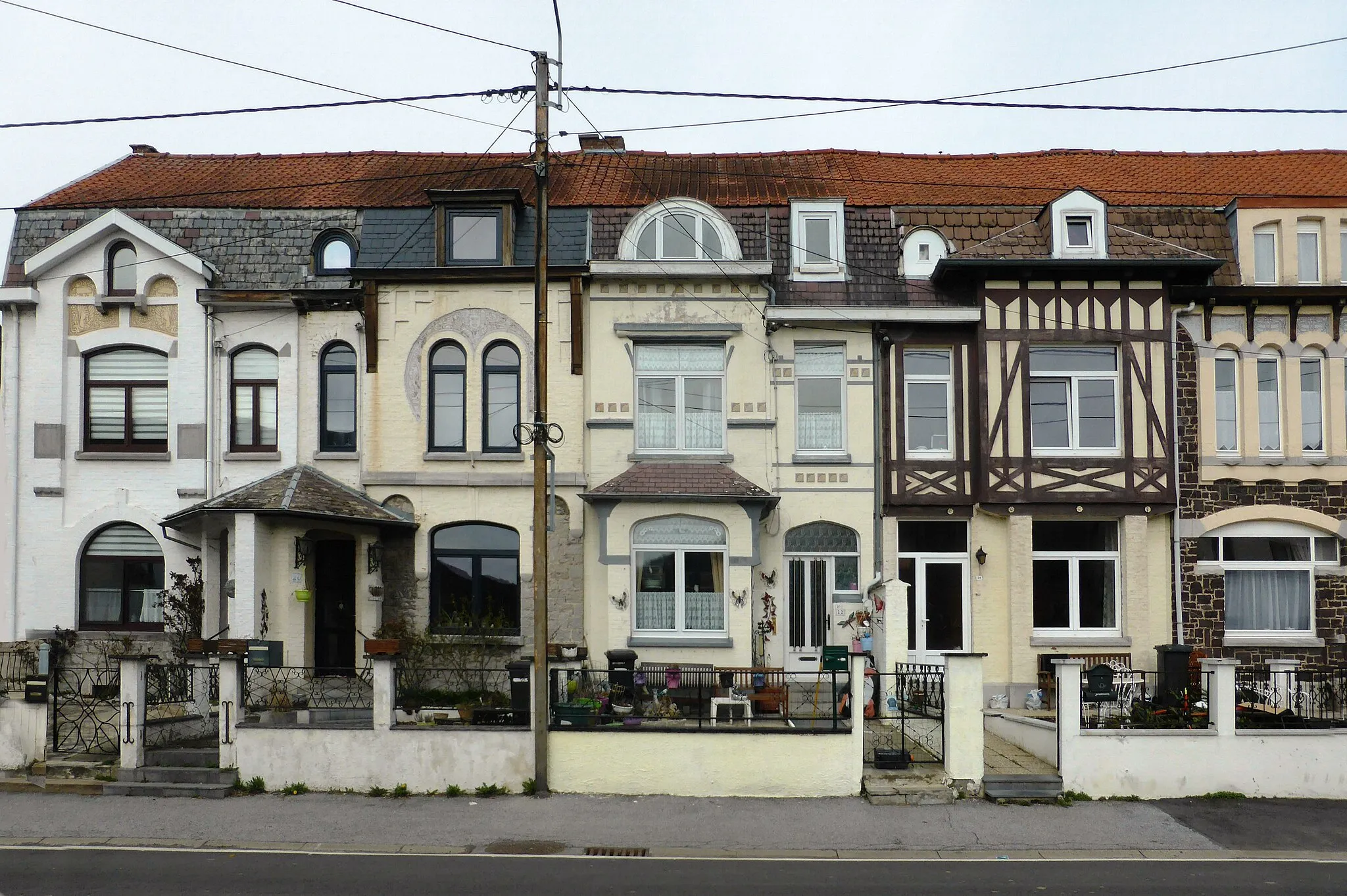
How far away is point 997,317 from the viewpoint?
1841 centimetres

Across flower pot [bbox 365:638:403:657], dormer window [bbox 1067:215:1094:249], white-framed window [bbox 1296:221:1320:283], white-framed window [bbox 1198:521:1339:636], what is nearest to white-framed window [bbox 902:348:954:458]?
dormer window [bbox 1067:215:1094:249]

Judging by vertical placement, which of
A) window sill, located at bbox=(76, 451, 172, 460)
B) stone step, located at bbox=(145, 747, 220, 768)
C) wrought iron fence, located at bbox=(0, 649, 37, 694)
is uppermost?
window sill, located at bbox=(76, 451, 172, 460)

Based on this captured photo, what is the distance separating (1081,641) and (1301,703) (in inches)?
151

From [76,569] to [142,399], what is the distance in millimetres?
3138

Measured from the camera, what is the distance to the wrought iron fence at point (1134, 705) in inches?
538

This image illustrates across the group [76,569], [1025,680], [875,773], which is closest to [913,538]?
[1025,680]

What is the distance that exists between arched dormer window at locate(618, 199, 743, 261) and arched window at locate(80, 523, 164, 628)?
9787 millimetres

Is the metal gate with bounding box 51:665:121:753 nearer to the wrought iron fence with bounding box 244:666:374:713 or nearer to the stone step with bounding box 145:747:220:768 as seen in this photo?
the stone step with bounding box 145:747:220:768

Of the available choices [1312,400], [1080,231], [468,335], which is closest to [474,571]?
[468,335]

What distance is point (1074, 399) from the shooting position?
18.5 metres

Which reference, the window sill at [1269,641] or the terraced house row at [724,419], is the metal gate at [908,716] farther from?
the window sill at [1269,641]

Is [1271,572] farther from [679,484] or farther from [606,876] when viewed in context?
[606,876]

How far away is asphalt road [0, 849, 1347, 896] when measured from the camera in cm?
1011

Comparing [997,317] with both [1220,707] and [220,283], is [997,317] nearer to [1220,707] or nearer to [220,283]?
[1220,707]
